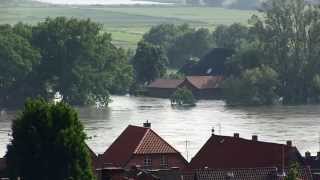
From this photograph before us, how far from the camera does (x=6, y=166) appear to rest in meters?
40.1

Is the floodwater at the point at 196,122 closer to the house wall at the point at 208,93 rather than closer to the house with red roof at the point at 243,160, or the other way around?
the house wall at the point at 208,93

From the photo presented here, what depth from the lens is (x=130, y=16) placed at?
177 meters

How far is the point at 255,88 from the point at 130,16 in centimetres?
9395

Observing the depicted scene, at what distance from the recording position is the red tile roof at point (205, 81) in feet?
316

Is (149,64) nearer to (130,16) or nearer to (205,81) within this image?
(205,81)

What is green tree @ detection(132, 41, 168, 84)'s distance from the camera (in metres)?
101

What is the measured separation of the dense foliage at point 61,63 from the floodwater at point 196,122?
78.8 inches

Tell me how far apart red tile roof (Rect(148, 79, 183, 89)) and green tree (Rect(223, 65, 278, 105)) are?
10551mm

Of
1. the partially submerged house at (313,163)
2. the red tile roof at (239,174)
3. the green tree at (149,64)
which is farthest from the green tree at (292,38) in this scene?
the red tile roof at (239,174)

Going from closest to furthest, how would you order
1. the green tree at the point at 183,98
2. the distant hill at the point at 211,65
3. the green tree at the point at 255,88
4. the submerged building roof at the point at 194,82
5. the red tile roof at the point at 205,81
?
1. the green tree at the point at 255,88
2. the green tree at the point at 183,98
3. the submerged building roof at the point at 194,82
4. the red tile roof at the point at 205,81
5. the distant hill at the point at 211,65

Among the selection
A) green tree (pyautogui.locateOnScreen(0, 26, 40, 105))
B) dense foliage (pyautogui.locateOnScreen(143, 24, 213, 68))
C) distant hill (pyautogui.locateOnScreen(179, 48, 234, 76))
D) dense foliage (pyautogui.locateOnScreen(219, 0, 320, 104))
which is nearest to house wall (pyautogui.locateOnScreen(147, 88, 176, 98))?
dense foliage (pyautogui.locateOnScreen(219, 0, 320, 104))

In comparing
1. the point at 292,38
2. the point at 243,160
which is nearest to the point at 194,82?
the point at 292,38

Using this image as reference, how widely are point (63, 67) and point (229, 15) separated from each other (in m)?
89.4

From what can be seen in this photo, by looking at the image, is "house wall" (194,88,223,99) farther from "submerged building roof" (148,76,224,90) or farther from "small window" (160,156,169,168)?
"small window" (160,156,169,168)
